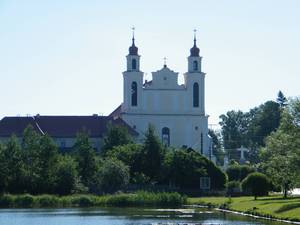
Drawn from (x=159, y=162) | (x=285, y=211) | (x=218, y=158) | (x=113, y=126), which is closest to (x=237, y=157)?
(x=218, y=158)

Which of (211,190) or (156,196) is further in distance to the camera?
(211,190)

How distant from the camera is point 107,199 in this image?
2931 inches

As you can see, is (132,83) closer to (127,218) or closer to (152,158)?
(152,158)

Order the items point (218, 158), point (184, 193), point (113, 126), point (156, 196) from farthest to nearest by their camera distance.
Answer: point (218, 158), point (113, 126), point (184, 193), point (156, 196)

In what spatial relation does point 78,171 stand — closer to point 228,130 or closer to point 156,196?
point 156,196

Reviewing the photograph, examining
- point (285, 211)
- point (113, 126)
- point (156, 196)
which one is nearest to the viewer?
Answer: point (285, 211)

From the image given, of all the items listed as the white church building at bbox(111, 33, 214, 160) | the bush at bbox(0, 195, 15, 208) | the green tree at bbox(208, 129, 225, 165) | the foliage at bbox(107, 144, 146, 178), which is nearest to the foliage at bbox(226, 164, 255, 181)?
the foliage at bbox(107, 144, 146, 178)

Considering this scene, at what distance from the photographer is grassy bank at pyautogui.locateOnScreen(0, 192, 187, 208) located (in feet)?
240

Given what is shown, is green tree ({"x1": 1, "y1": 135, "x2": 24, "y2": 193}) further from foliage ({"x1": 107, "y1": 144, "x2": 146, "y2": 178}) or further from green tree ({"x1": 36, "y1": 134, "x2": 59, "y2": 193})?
foliage ({"x1": 107, "y1": 144, "x2": 146, "y2": 178})

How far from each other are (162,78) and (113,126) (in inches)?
576

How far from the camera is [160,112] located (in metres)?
117

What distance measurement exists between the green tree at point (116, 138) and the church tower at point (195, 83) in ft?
52.1

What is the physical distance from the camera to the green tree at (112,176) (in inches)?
3201

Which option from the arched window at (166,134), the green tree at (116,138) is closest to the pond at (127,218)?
the green tree at (116,138)
